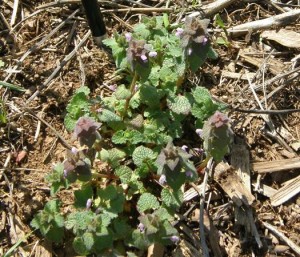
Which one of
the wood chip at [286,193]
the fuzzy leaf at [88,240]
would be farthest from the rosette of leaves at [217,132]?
the fuzzy leaf at [88,240]

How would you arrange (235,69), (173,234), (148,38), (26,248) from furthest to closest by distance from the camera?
(235,69) → (148,38) → (26,248) → (173,234)

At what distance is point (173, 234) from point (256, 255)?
1.58 ft

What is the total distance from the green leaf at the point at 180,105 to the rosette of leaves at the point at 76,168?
0.54 m

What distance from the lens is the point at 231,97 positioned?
3.12 m

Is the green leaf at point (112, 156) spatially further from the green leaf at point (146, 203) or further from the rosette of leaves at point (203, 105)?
the rosette of leaves at point (203, 105)

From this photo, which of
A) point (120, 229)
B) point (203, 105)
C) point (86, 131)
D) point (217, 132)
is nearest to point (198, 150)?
point (203, 105)

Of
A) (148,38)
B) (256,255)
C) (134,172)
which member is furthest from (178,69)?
(256,255)

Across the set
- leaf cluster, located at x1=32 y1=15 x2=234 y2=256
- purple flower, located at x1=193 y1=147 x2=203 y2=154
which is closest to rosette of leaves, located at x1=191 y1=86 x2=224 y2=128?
leaf cluster, located at x1=32 y1=15 x2=234 y2=256

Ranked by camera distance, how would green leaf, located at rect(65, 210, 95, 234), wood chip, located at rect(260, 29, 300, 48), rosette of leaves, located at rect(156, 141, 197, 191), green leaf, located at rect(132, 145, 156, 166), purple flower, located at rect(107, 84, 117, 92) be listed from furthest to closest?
wood chip, located at rect(260, 29, 300, 48), purple flower, located at rect(107, 84, 117, 92), green leaf, located at rect(132, 145, 156, 166), green leaf, located at rect(65, 210, 95, 234), rosette of leaves, located at rect(156, 141, 197, 191)

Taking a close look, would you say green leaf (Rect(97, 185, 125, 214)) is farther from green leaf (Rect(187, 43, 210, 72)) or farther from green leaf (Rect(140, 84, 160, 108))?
green leaf (Rect(187, 43, 210, 72))

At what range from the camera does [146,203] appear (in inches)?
105

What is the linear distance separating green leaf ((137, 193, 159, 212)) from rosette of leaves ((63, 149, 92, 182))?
0.28m

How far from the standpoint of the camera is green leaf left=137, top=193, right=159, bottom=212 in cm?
265

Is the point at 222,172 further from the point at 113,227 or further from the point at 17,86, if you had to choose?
the point at 17,86
